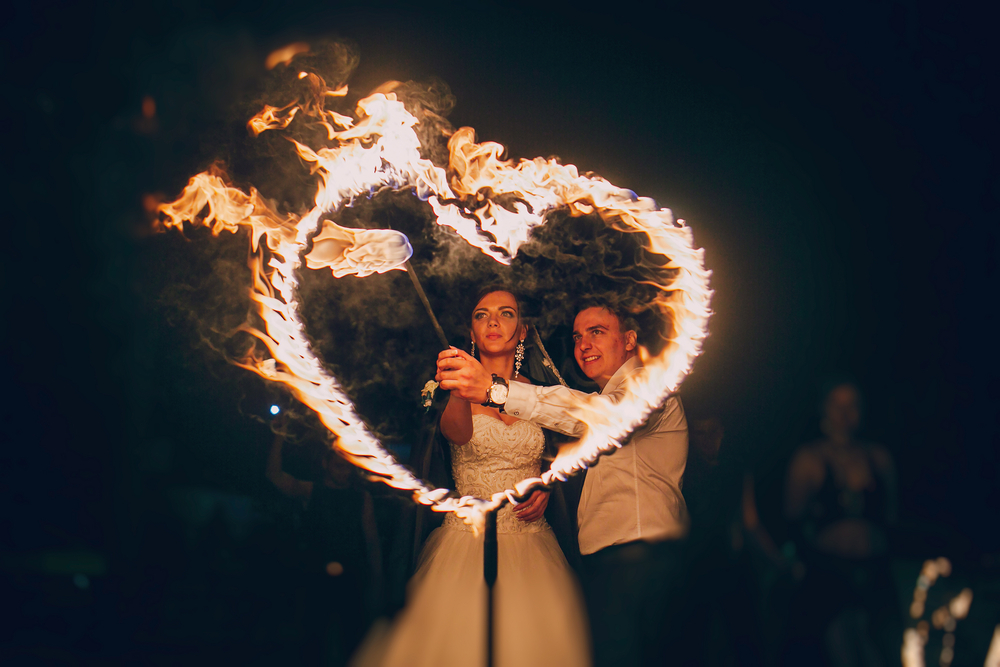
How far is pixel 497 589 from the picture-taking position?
2832mm

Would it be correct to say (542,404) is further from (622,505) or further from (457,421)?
(622,505)

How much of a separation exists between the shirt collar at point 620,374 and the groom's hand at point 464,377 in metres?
0.71

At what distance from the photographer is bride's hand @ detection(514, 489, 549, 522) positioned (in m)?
2.99

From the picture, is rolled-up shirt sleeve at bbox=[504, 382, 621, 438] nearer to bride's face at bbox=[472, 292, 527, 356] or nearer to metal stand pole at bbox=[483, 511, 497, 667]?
bride's face at bbox=[472, 292, 527, 356]

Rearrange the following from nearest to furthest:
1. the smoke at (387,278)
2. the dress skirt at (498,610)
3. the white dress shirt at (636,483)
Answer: the dress skirt at (498,610) → the white dress shirt at (636,483) → the smoke at (387,278)

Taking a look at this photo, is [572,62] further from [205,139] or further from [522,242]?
[205,139]

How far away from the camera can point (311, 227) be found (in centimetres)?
310

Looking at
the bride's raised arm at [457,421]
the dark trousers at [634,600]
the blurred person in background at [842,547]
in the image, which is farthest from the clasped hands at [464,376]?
the blurred person in background at [842,547]

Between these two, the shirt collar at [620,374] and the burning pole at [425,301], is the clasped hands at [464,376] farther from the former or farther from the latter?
the shirt collar at [620,374]

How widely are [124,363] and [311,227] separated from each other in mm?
1516

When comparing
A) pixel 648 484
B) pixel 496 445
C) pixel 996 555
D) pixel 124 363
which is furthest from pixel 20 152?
pixel 996 555

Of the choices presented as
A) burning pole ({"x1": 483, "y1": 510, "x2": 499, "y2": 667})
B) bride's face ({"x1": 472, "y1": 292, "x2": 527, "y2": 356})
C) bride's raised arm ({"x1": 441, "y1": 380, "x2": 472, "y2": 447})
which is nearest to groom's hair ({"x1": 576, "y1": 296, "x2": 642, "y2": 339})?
bride's face ({"x1": 472, "y1": 292, "x2": 527, "y2": 356})

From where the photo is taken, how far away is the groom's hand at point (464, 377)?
2.82 meters

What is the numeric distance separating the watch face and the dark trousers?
1.06 metres
